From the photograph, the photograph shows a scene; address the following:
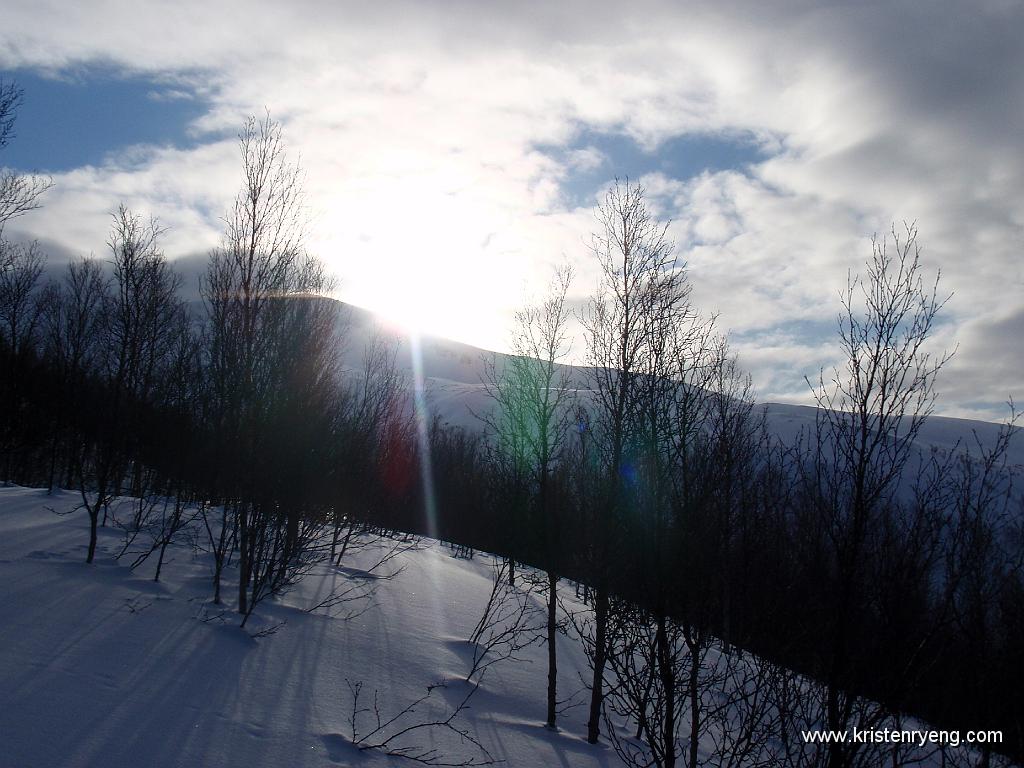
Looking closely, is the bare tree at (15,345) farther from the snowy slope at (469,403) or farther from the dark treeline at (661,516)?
the snowy slope at (469,403)

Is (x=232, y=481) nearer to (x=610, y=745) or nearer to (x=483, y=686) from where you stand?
(x=483, y=686)

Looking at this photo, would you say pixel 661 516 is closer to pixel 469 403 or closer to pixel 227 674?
pixel 227 674

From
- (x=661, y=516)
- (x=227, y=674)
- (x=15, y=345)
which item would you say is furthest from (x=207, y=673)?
(x=15, y=345)

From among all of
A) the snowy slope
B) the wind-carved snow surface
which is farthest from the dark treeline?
the snowy slope

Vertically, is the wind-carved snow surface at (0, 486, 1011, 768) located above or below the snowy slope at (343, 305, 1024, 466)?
below

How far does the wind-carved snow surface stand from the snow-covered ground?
2 cm

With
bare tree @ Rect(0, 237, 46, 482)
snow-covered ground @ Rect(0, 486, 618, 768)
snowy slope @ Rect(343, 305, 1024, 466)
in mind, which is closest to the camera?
snow-covered ground @ Rect(0, 486, 618, 768)

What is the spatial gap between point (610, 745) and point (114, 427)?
891cm

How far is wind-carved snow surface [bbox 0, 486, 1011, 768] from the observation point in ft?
17.9

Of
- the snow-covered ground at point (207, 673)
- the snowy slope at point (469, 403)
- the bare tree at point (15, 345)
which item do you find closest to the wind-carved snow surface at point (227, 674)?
the snow-covered ground at point (207, 673)

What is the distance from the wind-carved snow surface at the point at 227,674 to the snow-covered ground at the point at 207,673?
22mm

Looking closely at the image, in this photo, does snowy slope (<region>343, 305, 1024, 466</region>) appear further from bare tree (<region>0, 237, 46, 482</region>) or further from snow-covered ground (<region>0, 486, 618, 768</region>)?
snow-covered ground (<region>0, 486, 618, 768</region>)

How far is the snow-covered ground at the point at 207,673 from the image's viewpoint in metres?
5.40

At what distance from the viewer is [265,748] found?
19.0ft
